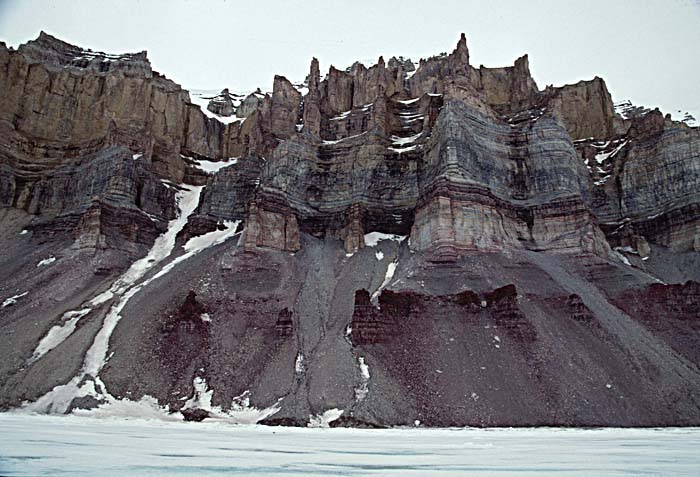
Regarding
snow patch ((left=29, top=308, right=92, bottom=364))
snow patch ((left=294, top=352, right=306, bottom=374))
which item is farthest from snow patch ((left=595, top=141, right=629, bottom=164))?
snow patch ((left=29, top=308, right=92, bottom=364))

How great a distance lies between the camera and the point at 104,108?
83.1 m

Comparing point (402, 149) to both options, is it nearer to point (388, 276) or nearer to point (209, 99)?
point (388, 276)

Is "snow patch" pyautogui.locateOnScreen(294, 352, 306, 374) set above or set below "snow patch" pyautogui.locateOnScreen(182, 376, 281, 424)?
above

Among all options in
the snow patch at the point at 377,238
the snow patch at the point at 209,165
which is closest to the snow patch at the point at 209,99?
the snow patch at the point at 209,165

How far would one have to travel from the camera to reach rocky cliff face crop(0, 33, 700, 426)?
34.2 m

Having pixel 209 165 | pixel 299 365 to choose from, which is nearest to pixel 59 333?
pixel 299 365

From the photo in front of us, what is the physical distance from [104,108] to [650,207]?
86.7 m

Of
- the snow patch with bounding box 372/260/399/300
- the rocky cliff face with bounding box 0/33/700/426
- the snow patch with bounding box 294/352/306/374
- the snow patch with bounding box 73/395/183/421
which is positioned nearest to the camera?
the snow patch with bounding box 73/395/183/421

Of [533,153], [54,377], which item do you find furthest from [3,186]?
[533,153]

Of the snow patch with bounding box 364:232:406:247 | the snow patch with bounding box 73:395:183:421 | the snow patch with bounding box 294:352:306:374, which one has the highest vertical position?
the snow patch with bounding box 364:232:406:247

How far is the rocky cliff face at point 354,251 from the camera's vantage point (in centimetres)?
3425

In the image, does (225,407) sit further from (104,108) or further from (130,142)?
(104,108)

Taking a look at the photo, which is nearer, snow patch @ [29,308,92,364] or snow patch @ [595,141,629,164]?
snow patch @ [29,308,92,364]

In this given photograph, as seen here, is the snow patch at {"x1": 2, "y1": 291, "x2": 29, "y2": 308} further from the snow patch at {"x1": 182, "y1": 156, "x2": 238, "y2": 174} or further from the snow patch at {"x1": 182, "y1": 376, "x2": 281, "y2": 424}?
the snow patch at {"x1": 182, "y1": 156, "x2": 238, "y2": 174}
